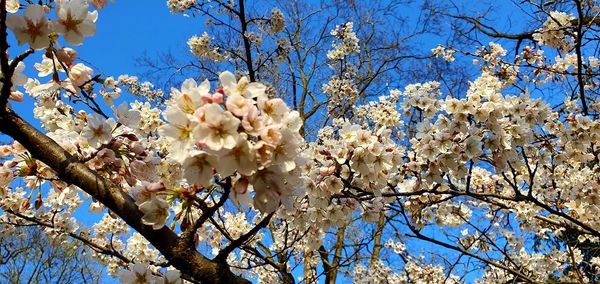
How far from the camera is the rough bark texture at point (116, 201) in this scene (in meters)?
1.41

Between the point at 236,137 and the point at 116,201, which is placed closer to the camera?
the point at 236,137

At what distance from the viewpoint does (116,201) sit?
4.72 feet

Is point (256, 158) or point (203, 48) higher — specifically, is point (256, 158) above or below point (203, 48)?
A: below

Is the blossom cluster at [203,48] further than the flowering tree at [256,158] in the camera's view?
Yes

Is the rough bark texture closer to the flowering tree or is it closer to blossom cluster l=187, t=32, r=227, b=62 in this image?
the flowering tree

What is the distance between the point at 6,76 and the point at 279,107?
0.88m

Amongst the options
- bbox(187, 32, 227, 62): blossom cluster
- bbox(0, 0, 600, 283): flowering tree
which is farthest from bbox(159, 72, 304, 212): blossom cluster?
bbox(187, 32, 227, 62): blossom cluster

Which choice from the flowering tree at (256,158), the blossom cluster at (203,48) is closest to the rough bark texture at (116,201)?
the flowering tree at (256,158)

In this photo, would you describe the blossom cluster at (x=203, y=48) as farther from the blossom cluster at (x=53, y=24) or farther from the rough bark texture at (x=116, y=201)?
the rough bark texture at (x=116, y=201)

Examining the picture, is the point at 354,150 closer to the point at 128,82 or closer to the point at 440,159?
the point at 440,159

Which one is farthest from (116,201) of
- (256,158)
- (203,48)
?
(203,48)

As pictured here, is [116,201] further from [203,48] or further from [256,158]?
[203,48]

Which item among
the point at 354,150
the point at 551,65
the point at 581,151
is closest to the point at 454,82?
the point at 551,65

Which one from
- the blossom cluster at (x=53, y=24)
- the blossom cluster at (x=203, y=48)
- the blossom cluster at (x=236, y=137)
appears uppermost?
the blossom cluster at (x=203, y=48)
